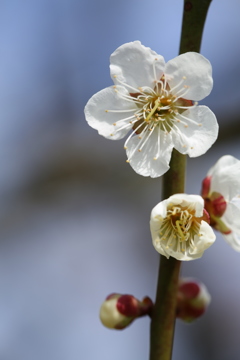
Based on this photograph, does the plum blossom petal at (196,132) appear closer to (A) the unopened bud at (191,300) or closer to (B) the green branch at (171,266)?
(B) the green branch at (171,266)

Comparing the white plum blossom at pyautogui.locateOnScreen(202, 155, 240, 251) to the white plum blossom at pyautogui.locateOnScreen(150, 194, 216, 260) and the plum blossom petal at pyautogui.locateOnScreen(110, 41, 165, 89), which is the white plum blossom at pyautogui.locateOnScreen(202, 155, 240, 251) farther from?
the plum blossom petal at pyautogui.locateOnScreen(110, 41, 165, 89)

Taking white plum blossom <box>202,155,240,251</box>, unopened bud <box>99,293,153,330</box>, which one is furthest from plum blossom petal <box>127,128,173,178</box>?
unopened bud <box>99,293,153,330</box>

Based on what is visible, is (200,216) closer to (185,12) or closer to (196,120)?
(196,120)

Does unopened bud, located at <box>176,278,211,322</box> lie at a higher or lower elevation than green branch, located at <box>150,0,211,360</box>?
lower

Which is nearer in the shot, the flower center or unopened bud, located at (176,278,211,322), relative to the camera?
the flower center

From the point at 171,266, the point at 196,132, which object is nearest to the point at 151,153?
the point at 196,132
